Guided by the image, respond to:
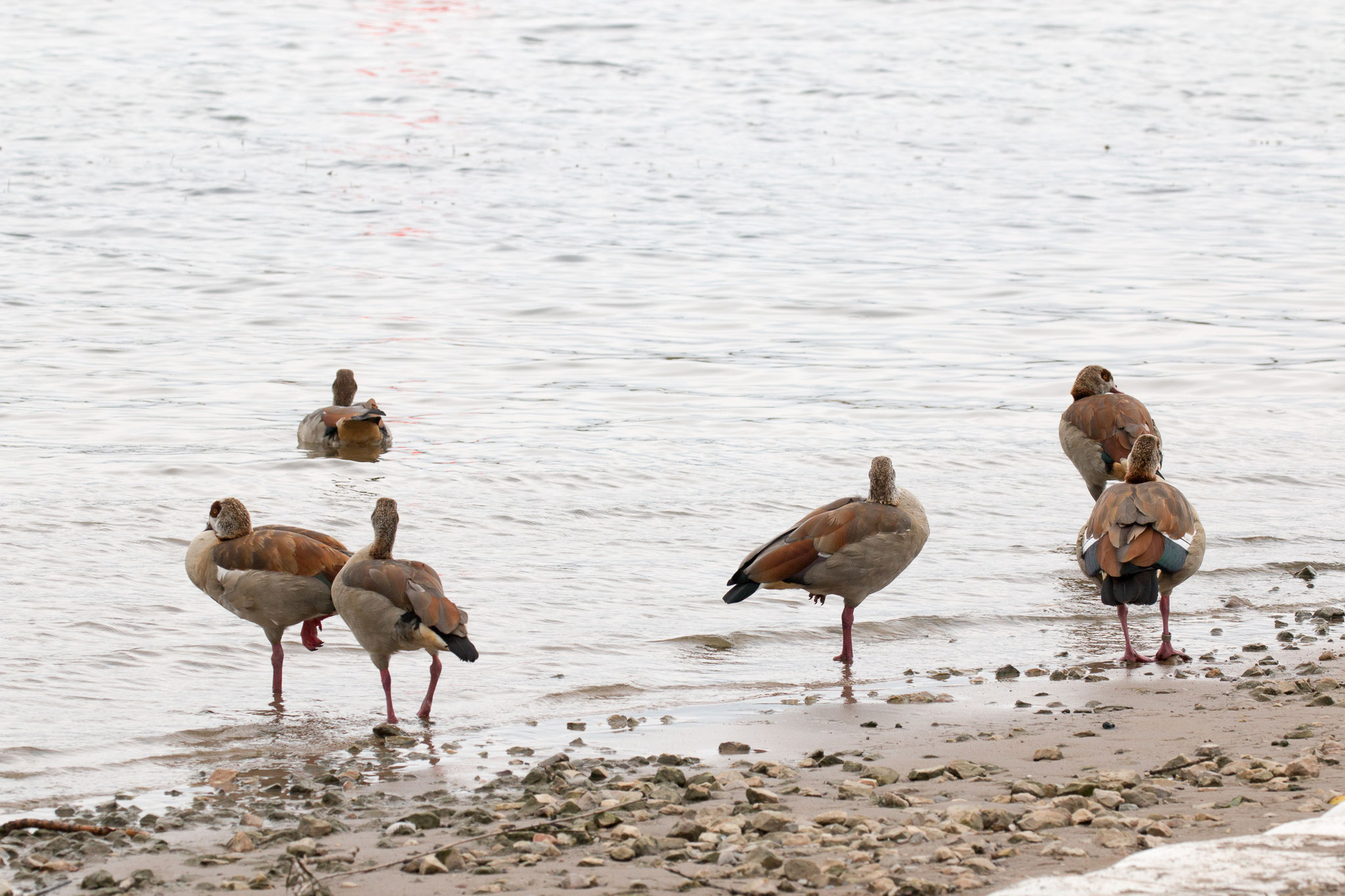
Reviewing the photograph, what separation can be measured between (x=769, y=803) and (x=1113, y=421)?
7.95 meters

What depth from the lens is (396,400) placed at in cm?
1909

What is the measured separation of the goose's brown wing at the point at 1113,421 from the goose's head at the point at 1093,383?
0.31 metres

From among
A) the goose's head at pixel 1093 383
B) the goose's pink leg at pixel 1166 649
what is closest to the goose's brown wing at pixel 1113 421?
the goose's head at pixel 1093 383

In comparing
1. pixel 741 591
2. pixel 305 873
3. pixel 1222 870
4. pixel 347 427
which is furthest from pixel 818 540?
pixel 347 427

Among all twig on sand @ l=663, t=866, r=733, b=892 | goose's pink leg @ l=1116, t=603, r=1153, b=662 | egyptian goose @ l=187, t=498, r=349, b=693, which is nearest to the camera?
twig on sand @ l=663, t=866, r=733, b=892

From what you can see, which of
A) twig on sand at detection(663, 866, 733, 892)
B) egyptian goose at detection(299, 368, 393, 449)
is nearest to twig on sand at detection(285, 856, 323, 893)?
twig on sand at detection(663, 866, 733, 892)

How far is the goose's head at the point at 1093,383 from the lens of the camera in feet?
46.1

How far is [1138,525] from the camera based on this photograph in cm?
938

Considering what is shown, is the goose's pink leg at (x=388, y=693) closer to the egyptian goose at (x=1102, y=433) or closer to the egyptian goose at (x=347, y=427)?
the egyptian goose at (x=1102, y=433)

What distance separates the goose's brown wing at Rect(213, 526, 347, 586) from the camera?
9047 mm

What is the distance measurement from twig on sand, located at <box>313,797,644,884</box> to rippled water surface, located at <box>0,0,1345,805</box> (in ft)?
7.50

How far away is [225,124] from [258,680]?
32.6m

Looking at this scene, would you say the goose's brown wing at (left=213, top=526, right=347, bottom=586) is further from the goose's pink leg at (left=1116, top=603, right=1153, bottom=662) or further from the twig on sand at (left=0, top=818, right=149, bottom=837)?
the goose's pink leg at (left=1116, top=603, right=1153, bottom=662)

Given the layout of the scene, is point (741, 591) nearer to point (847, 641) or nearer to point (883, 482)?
point (847, 641)
